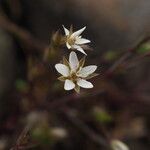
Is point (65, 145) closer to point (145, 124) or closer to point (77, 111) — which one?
point (77, 111)

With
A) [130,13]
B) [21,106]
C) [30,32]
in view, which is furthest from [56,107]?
[130,13]

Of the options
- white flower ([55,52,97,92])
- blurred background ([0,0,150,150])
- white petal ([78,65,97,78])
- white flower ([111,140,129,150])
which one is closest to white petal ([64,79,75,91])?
white flower ([55,52,97,92])

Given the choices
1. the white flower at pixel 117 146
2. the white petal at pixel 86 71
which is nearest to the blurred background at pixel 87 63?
the white flower at pixel 117 146

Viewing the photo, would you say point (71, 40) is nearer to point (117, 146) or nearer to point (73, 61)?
point (73, 61)

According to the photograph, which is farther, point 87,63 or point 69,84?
point 87,63

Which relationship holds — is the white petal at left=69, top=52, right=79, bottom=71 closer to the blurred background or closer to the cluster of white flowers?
the cluster of white flowers

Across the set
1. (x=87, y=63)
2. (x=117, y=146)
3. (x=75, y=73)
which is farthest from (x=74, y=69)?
(x=87, y=63)
